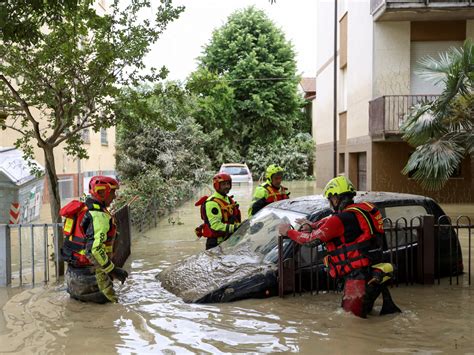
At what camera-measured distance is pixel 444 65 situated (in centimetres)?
1213

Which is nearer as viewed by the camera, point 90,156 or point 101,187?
point 101,187

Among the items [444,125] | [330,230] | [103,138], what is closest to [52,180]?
[330,230]

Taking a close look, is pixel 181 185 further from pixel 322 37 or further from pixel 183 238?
pixel 322 37

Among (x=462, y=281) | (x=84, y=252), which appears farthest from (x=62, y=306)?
(x=462, y=281)

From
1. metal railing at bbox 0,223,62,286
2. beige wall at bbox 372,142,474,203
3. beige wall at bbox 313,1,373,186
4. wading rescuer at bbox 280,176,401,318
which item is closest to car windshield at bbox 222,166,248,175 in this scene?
beige wall at bbox 313,1,373,186

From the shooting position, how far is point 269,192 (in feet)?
27.6

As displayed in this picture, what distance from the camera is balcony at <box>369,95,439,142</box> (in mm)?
17116

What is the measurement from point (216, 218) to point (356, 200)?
1819 mm

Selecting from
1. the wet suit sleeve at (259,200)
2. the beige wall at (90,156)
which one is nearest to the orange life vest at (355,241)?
the wet suit sleeve at (259,200)

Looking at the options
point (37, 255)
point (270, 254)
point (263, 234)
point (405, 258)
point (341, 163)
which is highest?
point (341, 163)

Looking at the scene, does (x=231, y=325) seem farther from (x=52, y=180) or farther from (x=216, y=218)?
(x=52, y=180)

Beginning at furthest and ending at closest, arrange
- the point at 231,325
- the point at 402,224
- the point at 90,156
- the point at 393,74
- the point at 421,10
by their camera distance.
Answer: the point at 90,156, the point at 393,74, the point at 421,10, the point at 402,224, the point at 231,325

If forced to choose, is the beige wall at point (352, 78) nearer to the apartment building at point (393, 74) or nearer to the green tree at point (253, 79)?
the apartment building at point (393, 74)

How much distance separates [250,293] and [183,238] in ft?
20.8
